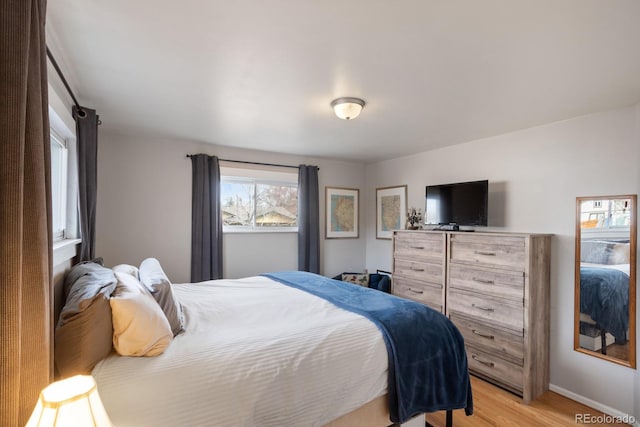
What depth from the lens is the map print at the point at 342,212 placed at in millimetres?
4922

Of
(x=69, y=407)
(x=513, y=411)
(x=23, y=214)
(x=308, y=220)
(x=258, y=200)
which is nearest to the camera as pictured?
(x=69, y=407)

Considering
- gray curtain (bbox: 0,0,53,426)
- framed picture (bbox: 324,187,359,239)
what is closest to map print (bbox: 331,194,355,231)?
framed picture (bbox: 324,187,359,239)

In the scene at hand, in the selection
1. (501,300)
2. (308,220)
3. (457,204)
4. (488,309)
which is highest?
(457,204)

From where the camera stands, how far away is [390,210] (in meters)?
4.75

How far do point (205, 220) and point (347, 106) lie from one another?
2342 mm

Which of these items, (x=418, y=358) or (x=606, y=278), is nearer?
(x=418, y=358)

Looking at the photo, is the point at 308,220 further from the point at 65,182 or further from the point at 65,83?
the point at 65,83

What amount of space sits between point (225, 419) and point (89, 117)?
257 cm

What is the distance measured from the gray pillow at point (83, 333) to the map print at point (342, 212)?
12.3 feet

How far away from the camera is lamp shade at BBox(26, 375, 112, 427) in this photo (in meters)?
0.73

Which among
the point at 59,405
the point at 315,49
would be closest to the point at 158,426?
the point at 59,405

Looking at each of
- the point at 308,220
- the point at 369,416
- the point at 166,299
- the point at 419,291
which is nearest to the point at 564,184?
the point at 419,291

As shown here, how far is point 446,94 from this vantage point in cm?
230

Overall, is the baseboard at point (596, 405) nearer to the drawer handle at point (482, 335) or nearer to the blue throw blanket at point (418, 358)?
the drawer handle at point (482, 335)
